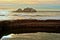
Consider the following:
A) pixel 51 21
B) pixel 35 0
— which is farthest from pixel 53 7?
pixel 51 21

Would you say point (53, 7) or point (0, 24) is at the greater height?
point (0, 24)

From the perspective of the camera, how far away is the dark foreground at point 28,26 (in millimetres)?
1443

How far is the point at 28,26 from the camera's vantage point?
146 cm

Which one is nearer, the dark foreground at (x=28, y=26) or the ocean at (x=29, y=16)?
the dark foreground at (x=28, y=26)

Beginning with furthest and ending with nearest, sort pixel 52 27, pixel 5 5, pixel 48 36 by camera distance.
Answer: pixel 5 5 → pixel 52 27 → pixel 48 36

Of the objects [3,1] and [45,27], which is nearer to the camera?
[45,27]

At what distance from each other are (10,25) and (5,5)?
1.91 metres

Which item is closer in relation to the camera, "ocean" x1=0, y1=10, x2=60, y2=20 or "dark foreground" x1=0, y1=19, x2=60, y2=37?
"dark foreground" x1=0, y1=19, x2=60, y2=37

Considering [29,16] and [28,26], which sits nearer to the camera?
[28,26]

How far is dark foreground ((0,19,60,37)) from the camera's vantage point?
56.8 inches

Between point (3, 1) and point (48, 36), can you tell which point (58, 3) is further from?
point (48, 36)

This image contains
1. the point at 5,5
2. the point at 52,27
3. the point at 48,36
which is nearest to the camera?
the point at 48,36

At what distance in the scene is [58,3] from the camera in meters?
3.26

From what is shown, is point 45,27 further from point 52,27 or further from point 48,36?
point 48,36
